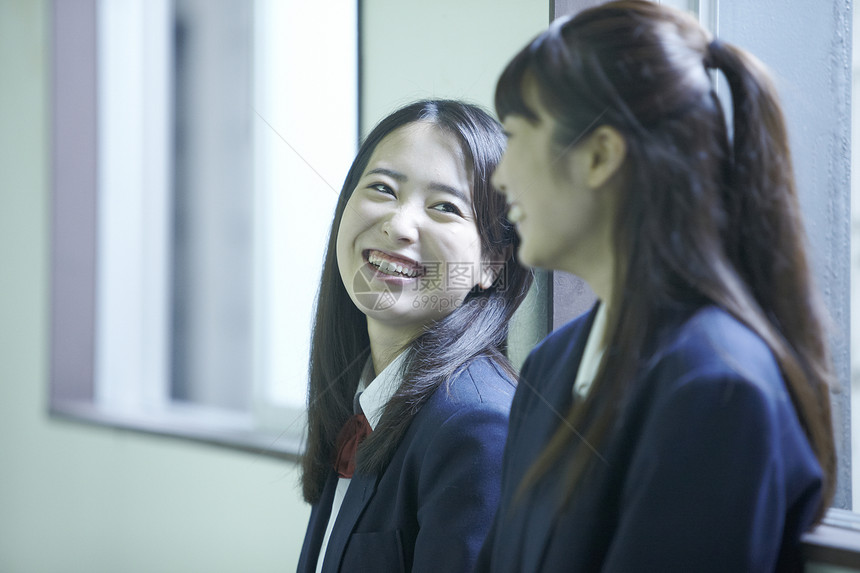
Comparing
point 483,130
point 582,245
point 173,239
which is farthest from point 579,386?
point 173,239

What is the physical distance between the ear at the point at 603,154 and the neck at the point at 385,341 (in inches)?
8.7

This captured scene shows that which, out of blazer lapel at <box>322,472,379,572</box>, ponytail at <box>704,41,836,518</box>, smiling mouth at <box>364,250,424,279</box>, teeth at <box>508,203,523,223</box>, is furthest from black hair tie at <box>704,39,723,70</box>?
blazer lapel at <box>322,472,379,572</box>

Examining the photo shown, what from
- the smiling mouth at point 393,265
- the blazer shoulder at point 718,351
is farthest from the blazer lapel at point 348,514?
the blazer shoulder at point 718,351

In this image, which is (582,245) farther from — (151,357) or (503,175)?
(151,357)

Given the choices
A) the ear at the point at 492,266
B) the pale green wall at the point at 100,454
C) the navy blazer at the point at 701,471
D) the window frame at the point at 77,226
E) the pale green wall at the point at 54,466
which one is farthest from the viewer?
the window frame at the point at 77,226

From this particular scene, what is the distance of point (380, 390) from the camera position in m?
0.59

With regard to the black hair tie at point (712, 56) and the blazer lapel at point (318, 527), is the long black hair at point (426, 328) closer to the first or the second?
the blazer lapel at point (318, 527)

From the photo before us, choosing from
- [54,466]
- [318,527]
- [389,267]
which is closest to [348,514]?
[318,527]

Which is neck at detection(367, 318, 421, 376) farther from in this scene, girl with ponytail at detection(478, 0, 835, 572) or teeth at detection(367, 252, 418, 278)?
girl with ponytail at detection(478, 0, 835, 572)

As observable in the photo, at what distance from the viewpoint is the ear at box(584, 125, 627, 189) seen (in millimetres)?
365

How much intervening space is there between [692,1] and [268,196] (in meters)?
0.68

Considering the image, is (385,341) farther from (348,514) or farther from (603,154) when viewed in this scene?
(603,154)

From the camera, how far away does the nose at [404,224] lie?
0.51 metres

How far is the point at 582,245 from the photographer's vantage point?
1.26ft
